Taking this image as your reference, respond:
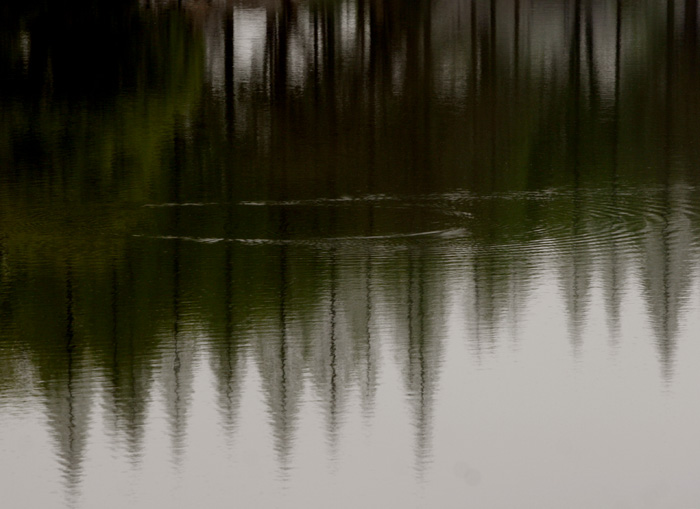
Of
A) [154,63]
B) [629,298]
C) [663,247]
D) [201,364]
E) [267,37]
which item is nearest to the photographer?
[201,364]

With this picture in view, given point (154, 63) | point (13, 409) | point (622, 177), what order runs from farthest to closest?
point (154, 63) < point (622, 177) < point (13, 409)

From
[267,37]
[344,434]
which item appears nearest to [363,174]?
[344,434]

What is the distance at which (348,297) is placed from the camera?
52.6 ft

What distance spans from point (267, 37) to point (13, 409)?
3796cm

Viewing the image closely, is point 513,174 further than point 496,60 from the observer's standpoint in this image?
No

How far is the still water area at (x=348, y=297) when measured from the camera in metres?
11.3

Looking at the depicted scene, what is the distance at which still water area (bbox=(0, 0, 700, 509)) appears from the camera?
11344 mm

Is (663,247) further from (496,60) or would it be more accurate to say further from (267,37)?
(267,37)

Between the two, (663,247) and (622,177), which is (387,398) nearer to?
(663,247)

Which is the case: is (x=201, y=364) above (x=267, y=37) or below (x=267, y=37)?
below

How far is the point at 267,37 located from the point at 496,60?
10.0m

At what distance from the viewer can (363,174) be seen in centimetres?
2373

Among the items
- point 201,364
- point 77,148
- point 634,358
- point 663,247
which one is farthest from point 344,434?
point 77,148


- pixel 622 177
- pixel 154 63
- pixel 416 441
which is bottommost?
pixel 416 441
